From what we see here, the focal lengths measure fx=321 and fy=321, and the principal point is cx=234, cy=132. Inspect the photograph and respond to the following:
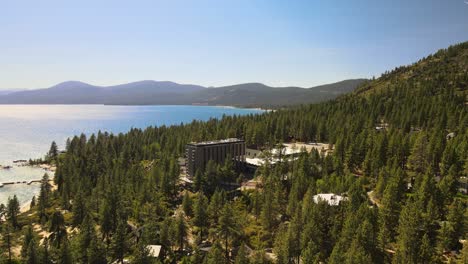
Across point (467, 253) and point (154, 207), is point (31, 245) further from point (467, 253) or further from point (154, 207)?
point (467, 253)

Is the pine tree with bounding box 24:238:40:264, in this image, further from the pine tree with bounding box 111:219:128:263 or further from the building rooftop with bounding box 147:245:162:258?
the building rooftop with bounding box 147:245:162:258

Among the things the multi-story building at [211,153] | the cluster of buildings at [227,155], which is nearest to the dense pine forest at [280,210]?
the cluster of buildings at [227,155]

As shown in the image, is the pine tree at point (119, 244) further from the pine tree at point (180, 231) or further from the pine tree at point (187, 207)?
the pine tree at point (187, 207)

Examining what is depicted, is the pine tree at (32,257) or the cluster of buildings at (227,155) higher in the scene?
the cluster of buildings at (227,155)

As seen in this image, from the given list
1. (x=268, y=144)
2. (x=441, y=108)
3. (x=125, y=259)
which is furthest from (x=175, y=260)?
(x=441, y=108)

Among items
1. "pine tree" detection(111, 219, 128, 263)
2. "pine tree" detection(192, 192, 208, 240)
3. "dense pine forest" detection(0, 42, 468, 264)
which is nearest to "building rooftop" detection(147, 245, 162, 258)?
"dense pine forest" detection(0, 42, 468, 264)

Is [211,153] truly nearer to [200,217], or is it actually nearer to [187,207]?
[187,207]
